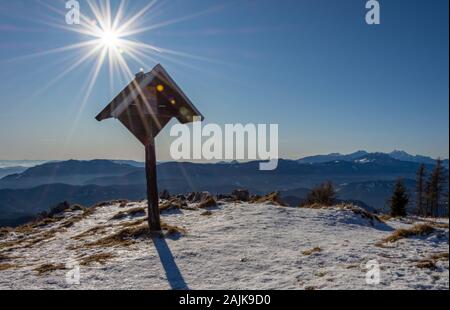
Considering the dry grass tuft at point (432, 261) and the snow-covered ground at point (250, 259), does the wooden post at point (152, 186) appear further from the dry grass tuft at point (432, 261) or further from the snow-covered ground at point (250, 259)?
the dry grass tuft at point (432, 261)

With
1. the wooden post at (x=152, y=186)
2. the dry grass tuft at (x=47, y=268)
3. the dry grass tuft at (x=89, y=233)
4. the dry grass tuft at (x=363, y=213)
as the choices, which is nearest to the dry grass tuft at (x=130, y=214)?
the dry grass tuft at (x=89, y=233)

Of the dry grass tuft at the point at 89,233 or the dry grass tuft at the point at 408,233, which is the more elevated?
the dry grass tuft at the point at 408,233

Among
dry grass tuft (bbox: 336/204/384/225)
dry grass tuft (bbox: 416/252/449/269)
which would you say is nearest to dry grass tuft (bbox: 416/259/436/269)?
dry grass tuft (bbox: 416/252/449/269)

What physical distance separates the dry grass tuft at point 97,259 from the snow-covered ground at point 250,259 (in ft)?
0.48

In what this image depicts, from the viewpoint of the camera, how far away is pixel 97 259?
9391mm

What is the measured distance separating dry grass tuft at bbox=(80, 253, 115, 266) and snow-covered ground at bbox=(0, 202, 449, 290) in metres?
0.15

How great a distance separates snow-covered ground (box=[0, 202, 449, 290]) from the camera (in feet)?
22.2

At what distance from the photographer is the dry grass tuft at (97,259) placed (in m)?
9.12

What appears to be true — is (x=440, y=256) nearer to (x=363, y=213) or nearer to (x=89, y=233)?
(x=363, y=213)

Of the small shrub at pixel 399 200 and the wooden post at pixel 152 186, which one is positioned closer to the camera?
the wooden post at pixel 152 186

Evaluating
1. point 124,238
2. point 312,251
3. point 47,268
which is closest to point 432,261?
point 312,251
